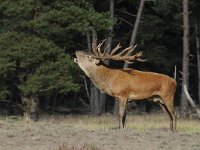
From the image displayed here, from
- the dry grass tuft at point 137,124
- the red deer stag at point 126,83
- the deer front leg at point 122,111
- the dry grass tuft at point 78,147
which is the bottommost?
the dry grass tuft at point 78,147

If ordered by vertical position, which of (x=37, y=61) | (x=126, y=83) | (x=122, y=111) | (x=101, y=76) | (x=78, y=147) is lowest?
(x=78, y=147)

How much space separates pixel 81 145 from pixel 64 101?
31.6m

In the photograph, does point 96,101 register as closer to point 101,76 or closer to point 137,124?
point 137,124

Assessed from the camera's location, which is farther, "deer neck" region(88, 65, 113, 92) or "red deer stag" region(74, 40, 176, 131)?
"deer neck" region(88, 65, 113, 92)

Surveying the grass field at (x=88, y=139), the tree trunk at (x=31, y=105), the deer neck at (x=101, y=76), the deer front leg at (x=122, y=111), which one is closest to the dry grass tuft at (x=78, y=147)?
the grass field at (x=88, y=139)

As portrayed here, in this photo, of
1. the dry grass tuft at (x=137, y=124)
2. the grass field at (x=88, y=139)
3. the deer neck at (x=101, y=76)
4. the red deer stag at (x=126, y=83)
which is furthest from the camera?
the dry grass tuft at (x=137, y=124)

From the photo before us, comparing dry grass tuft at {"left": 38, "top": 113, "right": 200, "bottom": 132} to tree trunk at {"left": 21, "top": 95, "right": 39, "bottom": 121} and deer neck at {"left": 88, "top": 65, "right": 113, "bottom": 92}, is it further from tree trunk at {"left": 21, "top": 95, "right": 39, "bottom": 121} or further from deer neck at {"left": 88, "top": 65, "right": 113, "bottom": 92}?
deer neck at {"left": 88, "top": 65, "right": 113, "bottom": 92}

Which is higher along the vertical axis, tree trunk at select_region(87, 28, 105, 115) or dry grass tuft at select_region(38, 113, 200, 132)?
tree trunk at select_region(87, 28, 105, 115)

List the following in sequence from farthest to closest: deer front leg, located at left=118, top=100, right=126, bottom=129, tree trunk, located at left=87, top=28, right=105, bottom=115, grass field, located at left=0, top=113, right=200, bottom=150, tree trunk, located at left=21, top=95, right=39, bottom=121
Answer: tree trunk, located at left=87, top=28, right=105, bottom=115, tree trunk, located at left=21, top=95, right=39, bottom=121, deer front leg, located at left=118, top=100, right=126, bottom=129, grass field, located at left=0, top=113, right=200, bottom=150

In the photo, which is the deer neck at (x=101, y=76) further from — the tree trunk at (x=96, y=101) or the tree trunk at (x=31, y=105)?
the tree trunk at (x=96, y=101)

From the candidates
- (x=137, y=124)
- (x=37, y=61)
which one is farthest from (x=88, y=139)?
(x=37, y=61)

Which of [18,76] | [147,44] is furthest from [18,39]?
[147,44]

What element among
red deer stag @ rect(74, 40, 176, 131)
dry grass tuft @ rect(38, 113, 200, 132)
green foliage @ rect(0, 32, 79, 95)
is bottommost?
dry grass tuft @ rect(38, 113, 200, 132)

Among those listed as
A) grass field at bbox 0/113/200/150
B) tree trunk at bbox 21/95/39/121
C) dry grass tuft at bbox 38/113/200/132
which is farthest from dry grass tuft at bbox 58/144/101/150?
tree trunk at bbox 21/95/39/121
